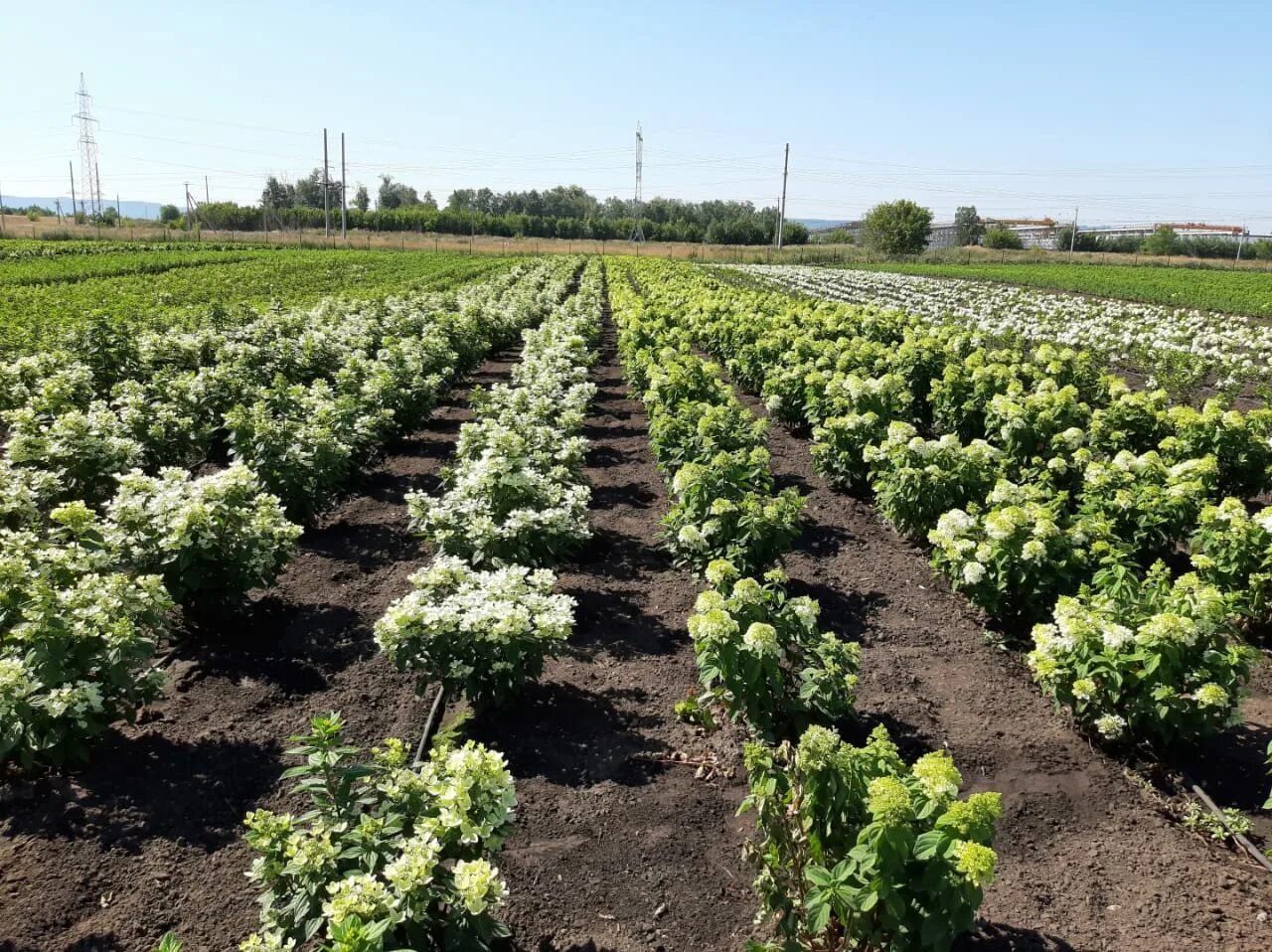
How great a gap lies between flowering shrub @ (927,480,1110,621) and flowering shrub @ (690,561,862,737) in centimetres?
166

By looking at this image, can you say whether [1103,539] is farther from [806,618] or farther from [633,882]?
[633,882]

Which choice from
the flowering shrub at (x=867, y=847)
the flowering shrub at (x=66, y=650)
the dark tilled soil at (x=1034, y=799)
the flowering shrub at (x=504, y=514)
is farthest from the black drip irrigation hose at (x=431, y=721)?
the dark tilled soil at (x=1034, y=799)

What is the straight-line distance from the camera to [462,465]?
272 inches

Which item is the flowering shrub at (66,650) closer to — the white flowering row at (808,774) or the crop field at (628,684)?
the crop field at (628,684)

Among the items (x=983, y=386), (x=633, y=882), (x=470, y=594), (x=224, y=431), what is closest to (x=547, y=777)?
(x=633, y=882)

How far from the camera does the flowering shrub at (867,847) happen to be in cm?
268

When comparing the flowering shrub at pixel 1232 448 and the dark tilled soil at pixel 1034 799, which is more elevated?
the flowering shrub at pixel 1232 448

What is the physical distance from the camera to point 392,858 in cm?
291

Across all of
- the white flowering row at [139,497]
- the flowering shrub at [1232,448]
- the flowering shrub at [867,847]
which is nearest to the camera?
the flowering shrub at [867,847]

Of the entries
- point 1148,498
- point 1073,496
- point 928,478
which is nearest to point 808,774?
point 928,478

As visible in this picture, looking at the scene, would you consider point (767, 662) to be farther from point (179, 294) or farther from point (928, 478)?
point (179, 294)

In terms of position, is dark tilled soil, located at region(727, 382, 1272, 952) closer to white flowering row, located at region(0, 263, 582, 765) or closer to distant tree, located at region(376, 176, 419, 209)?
white flowering row, located at region(0, 263, 582, 765)

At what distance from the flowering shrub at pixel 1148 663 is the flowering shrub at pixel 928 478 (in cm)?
235

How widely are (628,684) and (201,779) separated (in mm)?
2590
